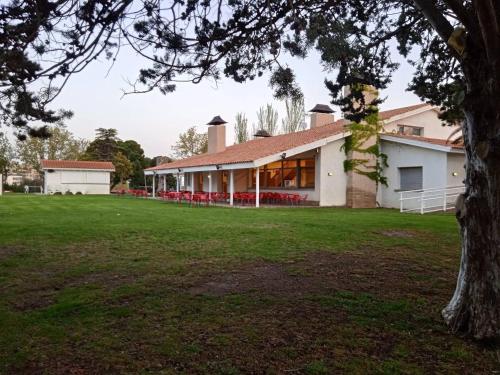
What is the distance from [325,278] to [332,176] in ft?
53.6

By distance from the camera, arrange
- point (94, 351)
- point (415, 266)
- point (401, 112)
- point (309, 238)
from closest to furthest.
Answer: point (94, 351) → point (415, 266) → point (309, 238) → point (401, 112)

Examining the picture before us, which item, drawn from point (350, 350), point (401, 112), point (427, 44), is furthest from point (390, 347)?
point (401, 112)

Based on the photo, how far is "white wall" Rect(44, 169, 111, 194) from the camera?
136 ft

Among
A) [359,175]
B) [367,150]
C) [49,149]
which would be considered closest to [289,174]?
[359,175]

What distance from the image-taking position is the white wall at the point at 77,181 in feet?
136

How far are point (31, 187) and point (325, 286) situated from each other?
158 ft

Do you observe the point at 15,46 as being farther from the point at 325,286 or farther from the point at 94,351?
the point at 325,286

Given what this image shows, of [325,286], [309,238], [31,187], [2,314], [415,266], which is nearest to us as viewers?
[2,314]

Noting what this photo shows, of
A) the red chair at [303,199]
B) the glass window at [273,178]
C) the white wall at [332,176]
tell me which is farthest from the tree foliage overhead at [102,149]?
the white wall at [332,176]

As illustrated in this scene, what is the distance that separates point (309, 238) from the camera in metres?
10.3

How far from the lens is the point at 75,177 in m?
42.4

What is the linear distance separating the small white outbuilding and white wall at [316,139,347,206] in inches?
1096

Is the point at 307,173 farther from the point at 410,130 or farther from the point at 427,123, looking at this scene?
the point at 427,123

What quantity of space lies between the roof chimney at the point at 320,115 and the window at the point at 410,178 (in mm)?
8988
